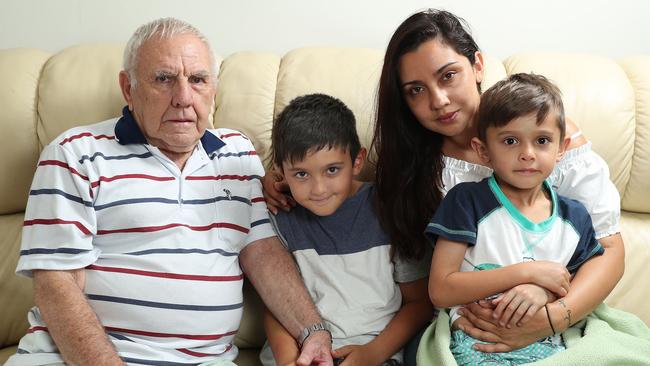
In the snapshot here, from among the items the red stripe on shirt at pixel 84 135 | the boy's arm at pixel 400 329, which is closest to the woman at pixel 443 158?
the boy's arm at pixel 400 329

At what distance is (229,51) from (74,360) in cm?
119

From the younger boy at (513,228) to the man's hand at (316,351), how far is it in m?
0.30

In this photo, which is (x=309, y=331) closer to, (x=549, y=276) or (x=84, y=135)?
(x=549, y=276)

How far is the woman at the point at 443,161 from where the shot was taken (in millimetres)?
1537

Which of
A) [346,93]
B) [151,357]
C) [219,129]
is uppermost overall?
[346,93]

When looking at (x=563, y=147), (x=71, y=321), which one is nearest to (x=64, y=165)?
(x=71, y=321)

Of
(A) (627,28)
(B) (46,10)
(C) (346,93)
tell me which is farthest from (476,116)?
(B) (46,10)

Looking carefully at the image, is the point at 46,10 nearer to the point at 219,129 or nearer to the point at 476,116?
the point at 219,129

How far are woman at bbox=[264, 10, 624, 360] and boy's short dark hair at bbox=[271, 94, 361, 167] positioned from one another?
0.14 meters

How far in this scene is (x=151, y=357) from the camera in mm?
1615

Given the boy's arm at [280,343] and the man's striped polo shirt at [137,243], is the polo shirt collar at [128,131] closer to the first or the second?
the man's striped polo shirt at [137,243]

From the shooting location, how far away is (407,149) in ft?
5.93

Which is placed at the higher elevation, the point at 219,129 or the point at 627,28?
the point at 627,28

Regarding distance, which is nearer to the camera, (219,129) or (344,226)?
(344,226)
